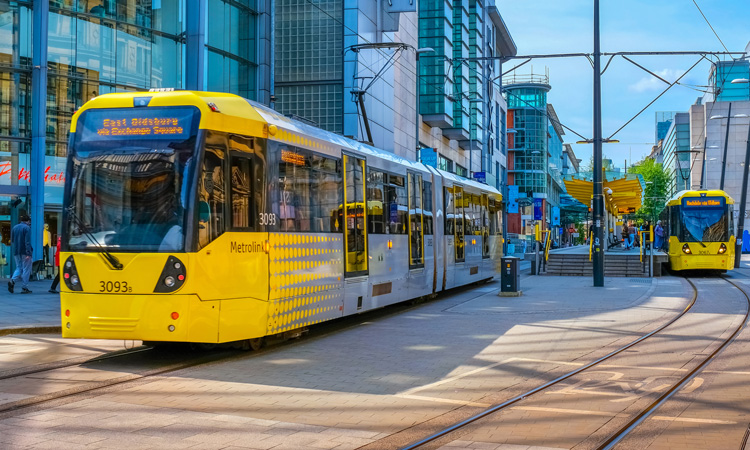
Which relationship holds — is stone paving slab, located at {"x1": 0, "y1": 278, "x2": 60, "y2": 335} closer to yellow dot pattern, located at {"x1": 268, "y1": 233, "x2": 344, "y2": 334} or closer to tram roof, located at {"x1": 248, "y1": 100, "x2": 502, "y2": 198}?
yellow dot pattern, located at {"x1": 268, "y1": 233, "x2": 344, "y2": 334}

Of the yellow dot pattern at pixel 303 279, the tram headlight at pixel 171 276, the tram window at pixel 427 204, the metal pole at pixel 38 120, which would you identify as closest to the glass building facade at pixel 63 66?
the metal pole at pixel 38 120

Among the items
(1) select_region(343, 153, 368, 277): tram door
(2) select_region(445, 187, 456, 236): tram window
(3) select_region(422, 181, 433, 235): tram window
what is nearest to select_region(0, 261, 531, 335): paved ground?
(1) select_region(343, 153, 368, 277): tram door

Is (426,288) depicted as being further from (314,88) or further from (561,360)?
(314,88)

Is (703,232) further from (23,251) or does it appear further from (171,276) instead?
(171,276)

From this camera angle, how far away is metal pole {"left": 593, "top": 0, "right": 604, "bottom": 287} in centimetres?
2303

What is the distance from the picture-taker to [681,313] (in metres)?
16.3

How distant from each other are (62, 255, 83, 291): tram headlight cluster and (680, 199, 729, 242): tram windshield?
24033mm

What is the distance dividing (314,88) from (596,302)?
62.4 feet

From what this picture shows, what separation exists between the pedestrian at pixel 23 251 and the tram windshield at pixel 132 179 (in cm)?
903

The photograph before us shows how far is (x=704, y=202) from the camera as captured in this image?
29.6m

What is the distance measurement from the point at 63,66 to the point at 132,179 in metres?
14.7

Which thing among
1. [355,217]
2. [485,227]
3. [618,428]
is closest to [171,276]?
[355,217]

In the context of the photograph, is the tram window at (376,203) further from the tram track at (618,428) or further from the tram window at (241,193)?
the tram track at (618,428)

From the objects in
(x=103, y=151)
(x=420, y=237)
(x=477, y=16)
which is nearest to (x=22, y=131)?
(x=420, y=237)
